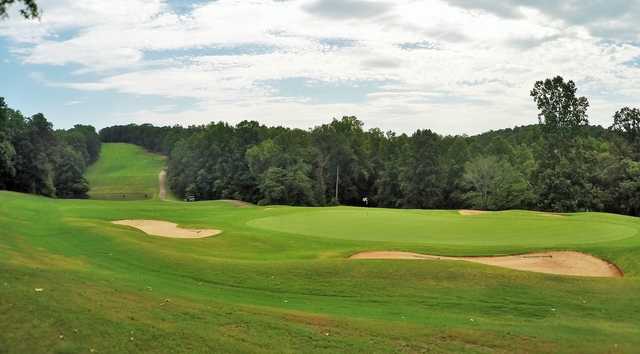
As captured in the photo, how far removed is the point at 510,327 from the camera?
47.9 ft

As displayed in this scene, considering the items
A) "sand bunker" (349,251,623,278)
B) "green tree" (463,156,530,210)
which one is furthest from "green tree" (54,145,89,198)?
"sand bunker" (349,251,623,278)

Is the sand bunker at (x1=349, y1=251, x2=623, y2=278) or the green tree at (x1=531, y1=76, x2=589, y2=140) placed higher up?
the green tree at (x1=531, y1=76, x2=589, y2=140)

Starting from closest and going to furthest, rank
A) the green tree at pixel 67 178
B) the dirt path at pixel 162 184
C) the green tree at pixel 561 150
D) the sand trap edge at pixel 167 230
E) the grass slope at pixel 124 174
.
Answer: the sand trap edge at pixel 167 230
the green tree at pixel 561 150
the green tree at pixel 67 178
the dirt path at pixel 162 184
the grass slope at pixel 124 174

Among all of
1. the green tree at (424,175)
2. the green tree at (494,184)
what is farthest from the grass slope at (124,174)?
the green tree at (494,184)

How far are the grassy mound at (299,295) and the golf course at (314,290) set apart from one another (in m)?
0.06

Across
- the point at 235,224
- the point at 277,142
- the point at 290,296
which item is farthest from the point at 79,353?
the point at 277,142

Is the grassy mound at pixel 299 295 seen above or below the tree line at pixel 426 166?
below

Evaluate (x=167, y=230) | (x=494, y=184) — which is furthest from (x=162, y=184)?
(x=167, y=230)

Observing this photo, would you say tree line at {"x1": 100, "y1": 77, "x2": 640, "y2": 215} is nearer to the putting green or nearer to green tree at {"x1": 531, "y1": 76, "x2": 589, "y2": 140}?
green tree at {"x1": 531, "y1": 76, "x2": 589, "y2": 140}

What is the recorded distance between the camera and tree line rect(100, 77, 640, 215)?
77750mm

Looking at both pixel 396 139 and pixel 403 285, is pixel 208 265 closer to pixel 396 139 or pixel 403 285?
pixel 403 285

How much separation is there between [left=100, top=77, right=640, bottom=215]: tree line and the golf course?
46729 mm

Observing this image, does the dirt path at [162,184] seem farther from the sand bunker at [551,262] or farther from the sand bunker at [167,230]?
the sand bunker at [551,262]

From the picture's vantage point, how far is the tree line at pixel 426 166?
77.8 metres
